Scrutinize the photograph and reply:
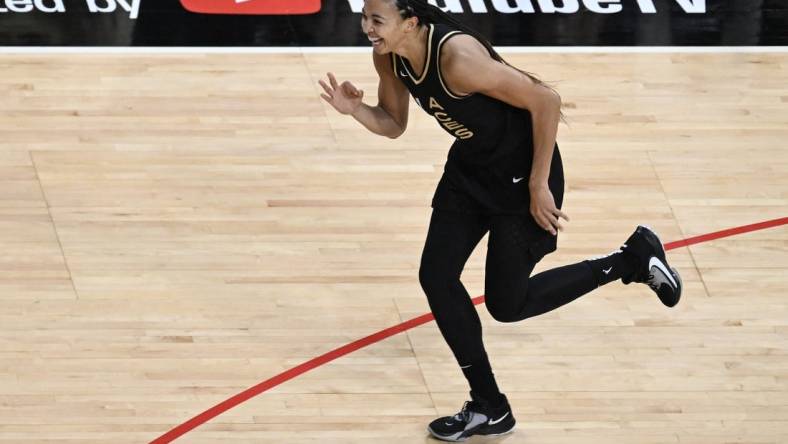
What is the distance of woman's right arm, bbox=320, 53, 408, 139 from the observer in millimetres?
4449

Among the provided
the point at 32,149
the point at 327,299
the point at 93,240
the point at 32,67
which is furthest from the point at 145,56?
the point at 327,299

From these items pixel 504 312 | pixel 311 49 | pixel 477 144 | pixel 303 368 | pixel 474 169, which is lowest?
pixel 311 49

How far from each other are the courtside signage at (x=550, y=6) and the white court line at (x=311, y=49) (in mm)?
347

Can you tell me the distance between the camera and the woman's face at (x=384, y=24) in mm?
4027

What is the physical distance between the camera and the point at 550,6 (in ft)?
25.0

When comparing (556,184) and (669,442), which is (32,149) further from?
Answer: (669,442)

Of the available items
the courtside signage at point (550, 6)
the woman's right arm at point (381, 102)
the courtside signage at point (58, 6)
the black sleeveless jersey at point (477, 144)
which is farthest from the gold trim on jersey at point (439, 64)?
the courtside signage at point (58, 6)

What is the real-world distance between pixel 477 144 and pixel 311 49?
9.99 feet

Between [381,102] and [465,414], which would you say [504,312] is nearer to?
[465,414]

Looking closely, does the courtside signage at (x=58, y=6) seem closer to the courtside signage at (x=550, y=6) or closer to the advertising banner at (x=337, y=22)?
the advertising banner at (x=337, y=22)

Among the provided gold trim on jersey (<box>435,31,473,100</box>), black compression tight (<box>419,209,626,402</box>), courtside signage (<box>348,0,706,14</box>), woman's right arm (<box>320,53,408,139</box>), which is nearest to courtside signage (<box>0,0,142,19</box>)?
courtside signage (<box>348,0,706,14</box>)

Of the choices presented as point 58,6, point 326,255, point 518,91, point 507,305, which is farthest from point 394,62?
point 58,6

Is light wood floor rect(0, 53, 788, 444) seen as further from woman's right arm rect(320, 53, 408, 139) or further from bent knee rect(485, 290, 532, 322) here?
woman's right arm rect(320, 53, 408, 139)

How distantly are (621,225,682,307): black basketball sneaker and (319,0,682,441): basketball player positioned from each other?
286mm
